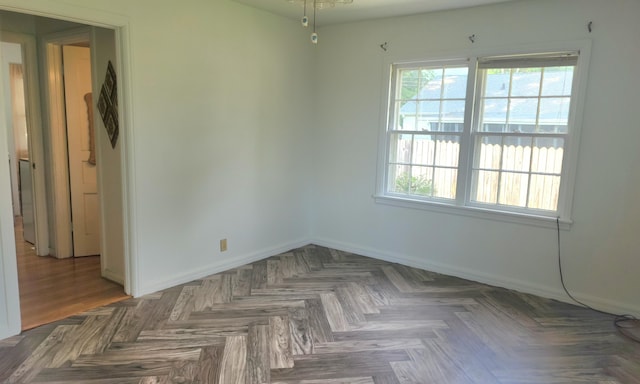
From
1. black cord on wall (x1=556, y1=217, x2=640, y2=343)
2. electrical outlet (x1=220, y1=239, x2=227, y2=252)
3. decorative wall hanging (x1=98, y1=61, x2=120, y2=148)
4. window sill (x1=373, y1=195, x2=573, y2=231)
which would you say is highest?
decorative wall hanging (x1=98, y1=61, x2=120, y2=148)

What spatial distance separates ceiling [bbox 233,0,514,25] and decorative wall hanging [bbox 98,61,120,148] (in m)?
1.36

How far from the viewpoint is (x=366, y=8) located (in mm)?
3984

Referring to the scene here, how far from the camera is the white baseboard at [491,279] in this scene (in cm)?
340

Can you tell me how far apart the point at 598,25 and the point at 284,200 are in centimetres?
331

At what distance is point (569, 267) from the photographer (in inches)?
141

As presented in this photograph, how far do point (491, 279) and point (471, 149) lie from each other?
1246mm

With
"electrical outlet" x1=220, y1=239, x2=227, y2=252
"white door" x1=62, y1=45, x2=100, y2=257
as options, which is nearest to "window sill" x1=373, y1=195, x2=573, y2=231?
"electrical outlet" x1=220, y1=239, x2=227, y2=252

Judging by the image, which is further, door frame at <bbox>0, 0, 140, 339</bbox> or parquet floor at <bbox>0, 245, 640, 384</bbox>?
door frame at <bbox>0, 0, 140, 339</bbox>

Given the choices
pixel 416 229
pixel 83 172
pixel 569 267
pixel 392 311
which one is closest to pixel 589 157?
pixel 569 267

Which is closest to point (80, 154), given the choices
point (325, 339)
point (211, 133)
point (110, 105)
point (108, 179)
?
point (108, 179)

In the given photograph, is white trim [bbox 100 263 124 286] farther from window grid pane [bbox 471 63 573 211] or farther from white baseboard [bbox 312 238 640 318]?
window grid pane [bbox 471 63 573 211]

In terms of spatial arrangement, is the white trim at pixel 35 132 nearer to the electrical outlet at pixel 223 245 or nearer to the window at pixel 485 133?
the electrical outlet at pixel 223 245

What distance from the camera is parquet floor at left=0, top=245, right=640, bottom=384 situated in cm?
251

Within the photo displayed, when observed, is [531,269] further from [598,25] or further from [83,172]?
[83,172]
